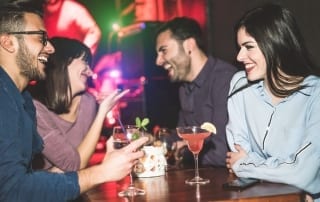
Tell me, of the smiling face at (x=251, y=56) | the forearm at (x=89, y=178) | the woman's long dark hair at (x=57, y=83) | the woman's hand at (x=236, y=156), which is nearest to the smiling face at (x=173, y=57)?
the woman's long dark hair at (x=57, y=83)

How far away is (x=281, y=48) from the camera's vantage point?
2.34 m

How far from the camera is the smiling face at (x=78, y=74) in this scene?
304 centimetres

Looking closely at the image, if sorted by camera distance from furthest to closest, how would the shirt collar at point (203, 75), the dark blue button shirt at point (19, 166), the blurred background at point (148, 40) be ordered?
the blurred background at point (148, 40), the shirt collar at point (203, 75), the dark blue button shirt at point (19, 166)

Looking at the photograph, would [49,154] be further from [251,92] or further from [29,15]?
[251,92]

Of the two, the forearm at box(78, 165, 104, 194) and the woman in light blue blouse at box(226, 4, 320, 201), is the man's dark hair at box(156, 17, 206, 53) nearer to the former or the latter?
the woman in light blue blouse at box(226, 4, 320, 201)

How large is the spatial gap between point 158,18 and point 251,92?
3.05 metres

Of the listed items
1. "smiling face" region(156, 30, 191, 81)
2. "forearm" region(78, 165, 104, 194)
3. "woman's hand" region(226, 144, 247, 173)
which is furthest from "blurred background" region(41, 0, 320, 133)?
"forearm" region(78, 165, 104, 194)

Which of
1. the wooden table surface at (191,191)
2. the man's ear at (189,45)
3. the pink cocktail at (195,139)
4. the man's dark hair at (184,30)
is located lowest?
the wooden table surface at (191,191)

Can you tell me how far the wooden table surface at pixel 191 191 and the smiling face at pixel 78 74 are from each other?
3.30 ft

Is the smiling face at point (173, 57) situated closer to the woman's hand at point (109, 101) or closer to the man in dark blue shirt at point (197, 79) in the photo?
the man in dark blue shirt at point (197, 79)

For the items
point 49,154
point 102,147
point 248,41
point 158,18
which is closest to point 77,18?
point 158,18

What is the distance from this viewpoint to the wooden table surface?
181cm

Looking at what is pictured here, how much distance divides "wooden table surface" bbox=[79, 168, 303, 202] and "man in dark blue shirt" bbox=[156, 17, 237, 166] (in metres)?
0.55

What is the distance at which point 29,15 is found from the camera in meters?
2.18
